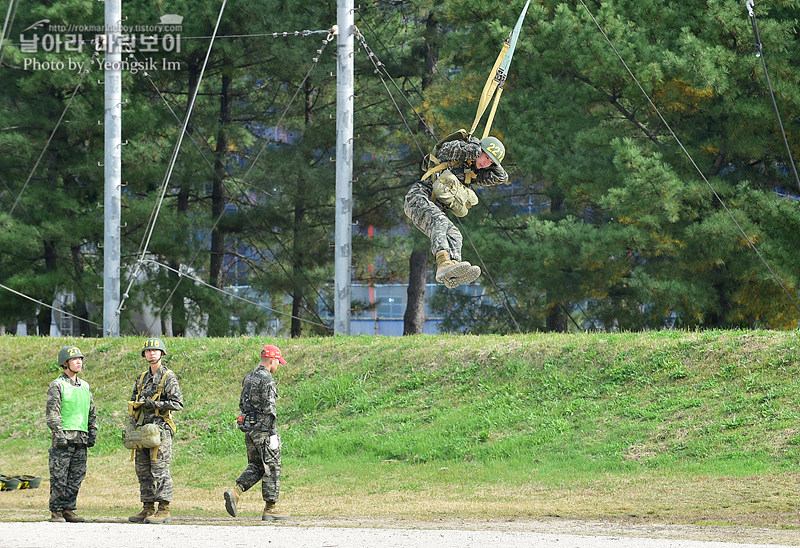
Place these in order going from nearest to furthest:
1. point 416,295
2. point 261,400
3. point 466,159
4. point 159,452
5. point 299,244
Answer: point 466,159 < point 261,400 < point 159,452 < point 299,244 < point 416,295

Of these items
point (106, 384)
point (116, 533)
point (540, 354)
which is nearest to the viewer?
point (116, 533)

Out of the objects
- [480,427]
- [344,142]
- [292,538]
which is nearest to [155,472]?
[292,538]

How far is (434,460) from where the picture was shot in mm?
14445

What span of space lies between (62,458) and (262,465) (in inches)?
77.1

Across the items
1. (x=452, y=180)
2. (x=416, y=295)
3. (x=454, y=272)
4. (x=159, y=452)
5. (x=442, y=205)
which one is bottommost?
(x=416, y=295)

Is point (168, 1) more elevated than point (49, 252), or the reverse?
point (168, 1)

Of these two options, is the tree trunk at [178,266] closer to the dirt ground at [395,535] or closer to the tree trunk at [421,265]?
the tree trunk at [421,265]

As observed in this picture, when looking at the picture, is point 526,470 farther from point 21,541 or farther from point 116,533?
point 21,541

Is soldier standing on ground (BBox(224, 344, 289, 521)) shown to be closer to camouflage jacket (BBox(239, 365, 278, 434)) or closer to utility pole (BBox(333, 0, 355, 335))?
camouflage jacket (BBox(239, 365, 278, 434))

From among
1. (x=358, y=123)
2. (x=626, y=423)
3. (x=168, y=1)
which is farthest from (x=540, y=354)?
(x=168, y=1)

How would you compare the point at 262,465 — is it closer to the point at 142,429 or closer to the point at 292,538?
the point at 142,429

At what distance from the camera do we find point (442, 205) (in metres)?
10.6

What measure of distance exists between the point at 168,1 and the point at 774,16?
1448 cm

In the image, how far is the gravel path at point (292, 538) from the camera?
338 inches
